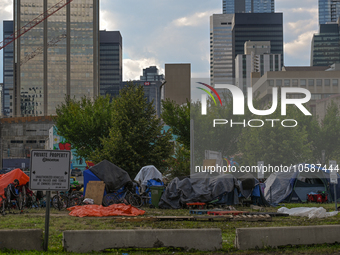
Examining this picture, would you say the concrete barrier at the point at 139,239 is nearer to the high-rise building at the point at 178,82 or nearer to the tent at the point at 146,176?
the tent at the point at 146,176

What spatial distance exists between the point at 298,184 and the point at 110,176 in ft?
34.1

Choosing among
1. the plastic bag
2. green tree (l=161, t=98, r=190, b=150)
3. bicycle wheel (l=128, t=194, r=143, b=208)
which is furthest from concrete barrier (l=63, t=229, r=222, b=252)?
green tree (l=161, t=98, r=190, b=150)

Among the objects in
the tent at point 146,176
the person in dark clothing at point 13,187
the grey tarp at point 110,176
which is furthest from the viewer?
the tent at point 146,176

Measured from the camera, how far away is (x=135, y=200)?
21.3 m

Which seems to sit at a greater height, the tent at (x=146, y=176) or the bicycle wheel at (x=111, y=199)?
the tent at (x=146, y=176)

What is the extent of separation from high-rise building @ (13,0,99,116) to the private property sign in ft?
563

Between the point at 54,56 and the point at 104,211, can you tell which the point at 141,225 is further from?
the point at 54,56

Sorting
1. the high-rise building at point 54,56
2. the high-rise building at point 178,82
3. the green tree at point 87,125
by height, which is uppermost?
the high-rise building at point 54,56

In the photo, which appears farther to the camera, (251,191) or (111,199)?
(251,191)

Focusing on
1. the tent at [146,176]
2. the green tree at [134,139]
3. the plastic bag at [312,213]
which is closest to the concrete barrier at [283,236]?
the plastic bag at [312,213]

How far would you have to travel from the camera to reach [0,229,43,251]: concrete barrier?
8.64 meters

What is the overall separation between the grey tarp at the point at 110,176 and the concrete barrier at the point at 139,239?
42.4 feet

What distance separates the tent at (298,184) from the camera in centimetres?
2411

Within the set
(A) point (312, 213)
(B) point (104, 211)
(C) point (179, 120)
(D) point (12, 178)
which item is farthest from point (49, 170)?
(C) point (179, 120)
